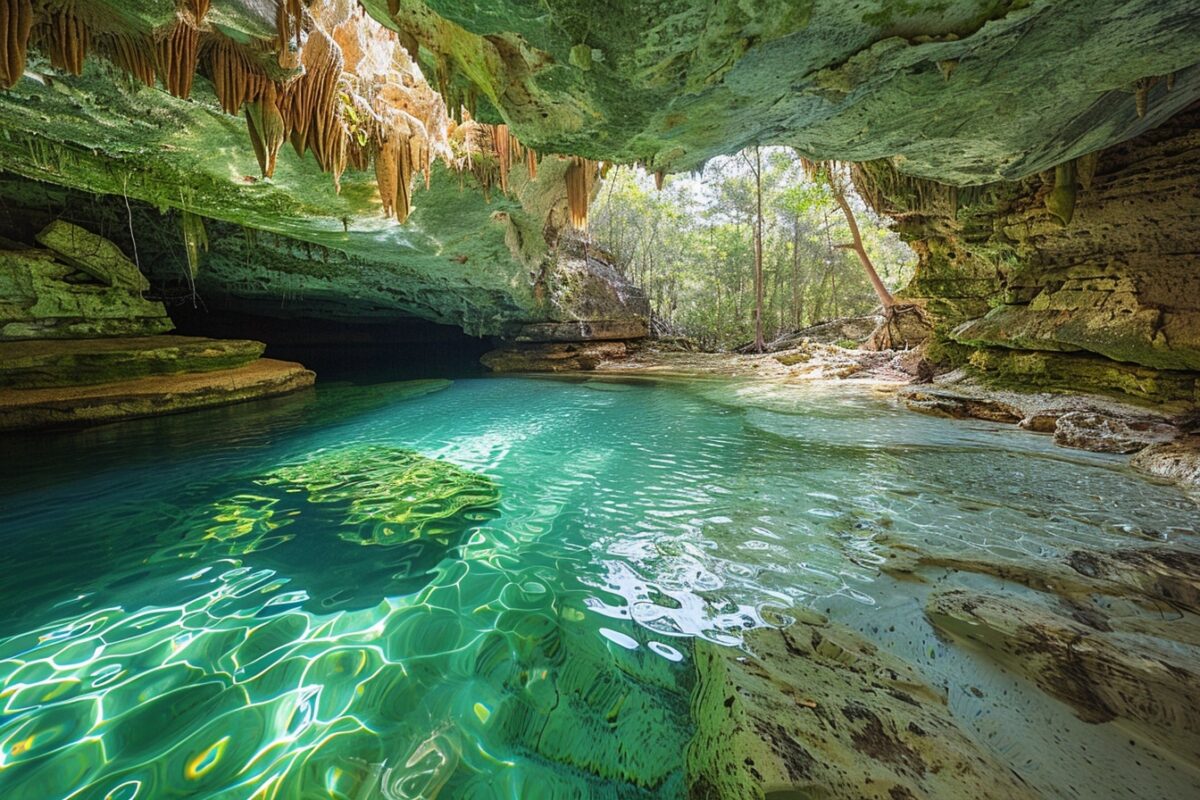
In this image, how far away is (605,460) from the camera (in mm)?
5594

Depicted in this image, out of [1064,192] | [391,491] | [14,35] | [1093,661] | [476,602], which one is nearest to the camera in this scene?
[1093,661]

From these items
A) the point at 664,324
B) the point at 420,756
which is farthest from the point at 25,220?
the point at 664,324

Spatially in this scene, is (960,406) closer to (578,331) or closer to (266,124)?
(266,124)

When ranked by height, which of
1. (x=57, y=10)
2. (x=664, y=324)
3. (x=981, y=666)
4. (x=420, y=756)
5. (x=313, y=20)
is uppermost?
(x=313, y=20)

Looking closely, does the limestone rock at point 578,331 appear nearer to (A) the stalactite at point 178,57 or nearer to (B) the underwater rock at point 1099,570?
(A) the stalactite at point 178,57

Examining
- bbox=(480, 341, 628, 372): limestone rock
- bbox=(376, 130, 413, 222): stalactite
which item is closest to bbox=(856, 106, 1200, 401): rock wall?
bbox=(376, 130, 413, 222): stalactite

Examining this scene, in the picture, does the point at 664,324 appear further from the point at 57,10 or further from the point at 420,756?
the point at 420,756

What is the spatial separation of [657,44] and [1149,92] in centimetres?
500

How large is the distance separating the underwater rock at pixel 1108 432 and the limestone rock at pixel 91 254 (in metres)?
16.8

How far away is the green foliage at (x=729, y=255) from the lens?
23141 mm

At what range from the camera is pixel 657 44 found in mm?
3250

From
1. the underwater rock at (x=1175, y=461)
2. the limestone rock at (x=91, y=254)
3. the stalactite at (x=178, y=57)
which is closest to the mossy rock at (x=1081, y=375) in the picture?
the underwater rock at (x=1175, y=461)

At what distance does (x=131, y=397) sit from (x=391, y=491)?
7595mm

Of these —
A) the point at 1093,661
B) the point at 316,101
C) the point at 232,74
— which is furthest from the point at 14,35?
the point at 1093,661
